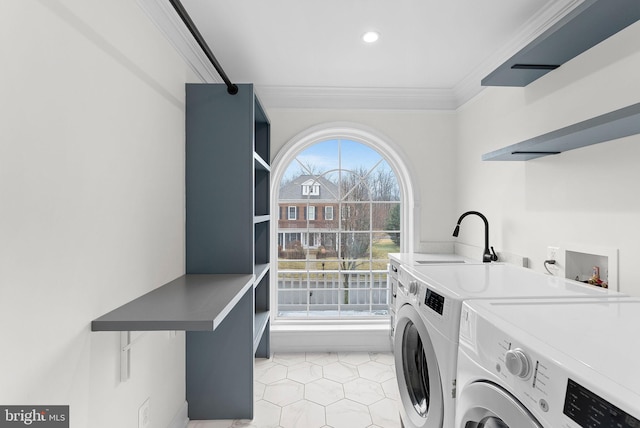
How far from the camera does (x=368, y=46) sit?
2133 mm

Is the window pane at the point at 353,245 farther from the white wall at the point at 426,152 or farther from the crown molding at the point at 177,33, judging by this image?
the crown molding at the point at 177,33

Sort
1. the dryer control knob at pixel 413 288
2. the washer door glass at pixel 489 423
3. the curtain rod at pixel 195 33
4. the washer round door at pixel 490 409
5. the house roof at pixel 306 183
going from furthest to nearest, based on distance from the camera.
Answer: the house roof at pixel 306 183, the dryer control knob at pixel 413 288, the curtain rod at pixel 195 33, the washer door glass at pixel 489 423, the washer round door at pixel 490 409

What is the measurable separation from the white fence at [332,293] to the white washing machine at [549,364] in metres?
2.12

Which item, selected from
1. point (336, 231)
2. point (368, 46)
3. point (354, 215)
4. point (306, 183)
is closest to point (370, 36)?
point (368, 46)

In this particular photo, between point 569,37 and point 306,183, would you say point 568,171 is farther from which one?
point 306,183

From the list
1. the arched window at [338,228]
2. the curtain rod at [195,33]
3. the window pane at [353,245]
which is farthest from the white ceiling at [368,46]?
the window pane at [353,245]

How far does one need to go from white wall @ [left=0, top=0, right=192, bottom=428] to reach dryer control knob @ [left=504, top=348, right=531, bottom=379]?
1243mm

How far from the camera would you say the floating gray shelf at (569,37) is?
4.09ft

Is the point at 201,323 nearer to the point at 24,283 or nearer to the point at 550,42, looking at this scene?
the point at 24,283

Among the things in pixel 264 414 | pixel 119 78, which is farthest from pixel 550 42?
pixel 264 414

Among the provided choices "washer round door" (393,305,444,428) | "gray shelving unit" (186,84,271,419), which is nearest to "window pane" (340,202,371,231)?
"gray shelving unit" (186,84,271,419)

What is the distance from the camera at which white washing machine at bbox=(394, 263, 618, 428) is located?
1.21 meters

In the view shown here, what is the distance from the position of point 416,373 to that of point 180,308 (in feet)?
3.82

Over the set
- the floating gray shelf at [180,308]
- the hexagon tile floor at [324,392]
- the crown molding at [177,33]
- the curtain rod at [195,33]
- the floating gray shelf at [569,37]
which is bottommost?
the hexagon tile floor at [324,392]
